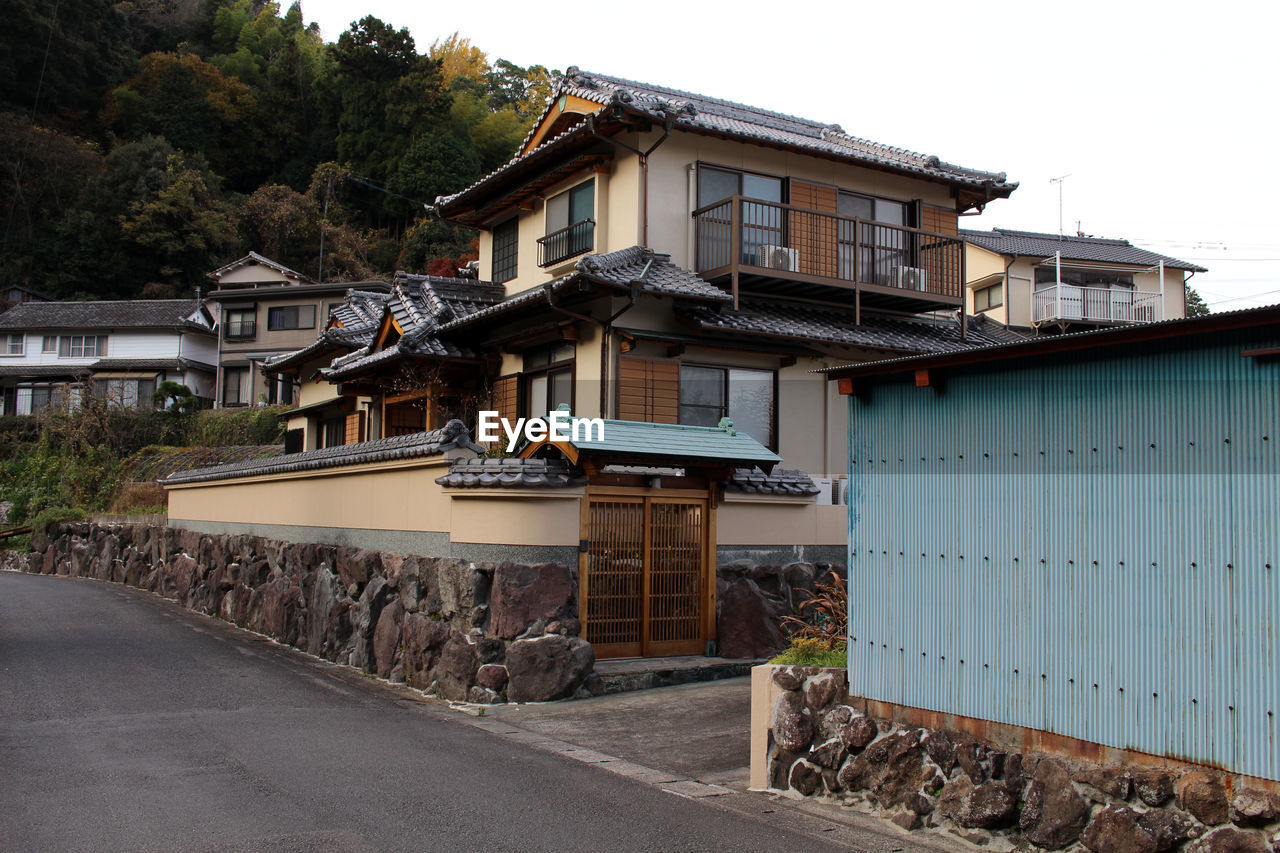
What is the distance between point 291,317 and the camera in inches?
1975

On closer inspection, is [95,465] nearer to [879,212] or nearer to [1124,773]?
[879,212]

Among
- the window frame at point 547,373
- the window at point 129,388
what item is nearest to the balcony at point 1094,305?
the window frame at point 547,373

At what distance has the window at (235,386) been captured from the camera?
170 ft

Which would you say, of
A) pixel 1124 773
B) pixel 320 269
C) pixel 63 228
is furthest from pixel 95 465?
pixel 1124 773

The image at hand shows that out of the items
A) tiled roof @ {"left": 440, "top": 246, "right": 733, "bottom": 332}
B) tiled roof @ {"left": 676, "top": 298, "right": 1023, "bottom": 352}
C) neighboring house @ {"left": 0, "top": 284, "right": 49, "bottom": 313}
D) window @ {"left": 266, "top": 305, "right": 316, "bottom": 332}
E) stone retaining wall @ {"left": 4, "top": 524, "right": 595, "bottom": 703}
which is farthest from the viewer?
neighboring house @ {"left": 0, "top": 284, "right": 49, "bottom": 313}

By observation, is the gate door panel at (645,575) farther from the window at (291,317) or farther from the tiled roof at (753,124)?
the window at (291,317)

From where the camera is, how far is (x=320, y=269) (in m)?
56.7

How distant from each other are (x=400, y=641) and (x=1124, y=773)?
10.0 metres

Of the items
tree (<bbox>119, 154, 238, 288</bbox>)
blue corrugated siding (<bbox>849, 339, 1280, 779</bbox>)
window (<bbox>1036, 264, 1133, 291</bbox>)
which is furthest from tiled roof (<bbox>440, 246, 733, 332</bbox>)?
tree (<bbox>119, 154, 238, 288</bbox>)

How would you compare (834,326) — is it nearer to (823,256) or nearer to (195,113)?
(823,256)

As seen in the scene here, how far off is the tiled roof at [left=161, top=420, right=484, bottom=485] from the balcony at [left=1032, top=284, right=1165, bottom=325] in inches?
1075

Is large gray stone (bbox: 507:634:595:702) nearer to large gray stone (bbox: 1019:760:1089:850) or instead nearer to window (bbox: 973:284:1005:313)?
large gray stone (bbox: 1019:760:1089:850)

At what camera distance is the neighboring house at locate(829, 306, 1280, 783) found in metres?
5.82

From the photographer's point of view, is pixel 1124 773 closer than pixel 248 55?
Yes
